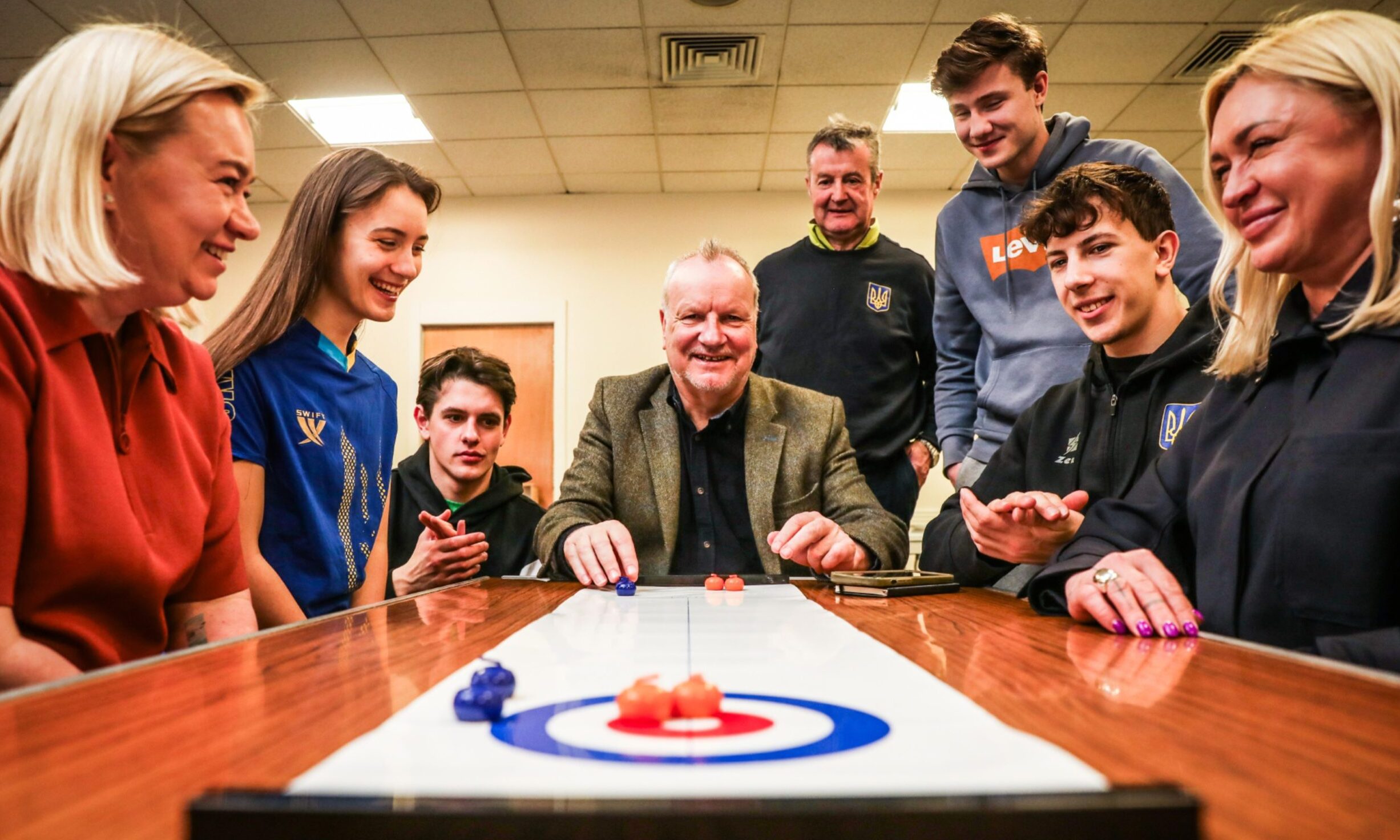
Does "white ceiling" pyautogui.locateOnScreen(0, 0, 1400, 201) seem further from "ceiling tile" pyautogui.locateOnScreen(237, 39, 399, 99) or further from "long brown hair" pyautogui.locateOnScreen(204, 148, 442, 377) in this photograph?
"long brown hair" pyautogui.locateOnScreen(204, 148, 442, 377)

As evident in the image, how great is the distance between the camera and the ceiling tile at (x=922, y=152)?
16.7 ft

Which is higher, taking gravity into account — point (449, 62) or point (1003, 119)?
point (449, 62)

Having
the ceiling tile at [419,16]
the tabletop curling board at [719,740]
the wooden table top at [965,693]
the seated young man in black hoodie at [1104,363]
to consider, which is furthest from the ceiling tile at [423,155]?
the tabletop curling board at [719,740]

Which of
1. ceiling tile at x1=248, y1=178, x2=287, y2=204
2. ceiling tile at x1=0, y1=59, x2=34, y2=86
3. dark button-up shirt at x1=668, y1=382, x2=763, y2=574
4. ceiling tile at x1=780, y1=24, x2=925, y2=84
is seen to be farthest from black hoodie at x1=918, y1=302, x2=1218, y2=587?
ceiling tile at x1=248, y1=178, x2=287, y2=204

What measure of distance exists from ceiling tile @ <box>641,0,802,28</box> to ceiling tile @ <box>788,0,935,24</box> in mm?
74

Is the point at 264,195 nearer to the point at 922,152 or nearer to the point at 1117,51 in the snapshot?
the point at 922,152

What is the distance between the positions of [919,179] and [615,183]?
1.89 m

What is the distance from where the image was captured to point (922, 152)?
5289 mm

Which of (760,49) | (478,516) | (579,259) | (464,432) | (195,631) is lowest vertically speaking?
(195,631)

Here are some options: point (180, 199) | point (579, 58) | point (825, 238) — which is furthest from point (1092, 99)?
point (180, 199)

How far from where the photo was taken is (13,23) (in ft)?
12.4

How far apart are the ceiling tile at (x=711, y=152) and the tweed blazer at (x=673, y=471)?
10.5ft

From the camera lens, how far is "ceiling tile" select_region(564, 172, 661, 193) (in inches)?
222

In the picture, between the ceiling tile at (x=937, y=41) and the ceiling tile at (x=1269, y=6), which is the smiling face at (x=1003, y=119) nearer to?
the ceiling tile at (x=937, y=41)
